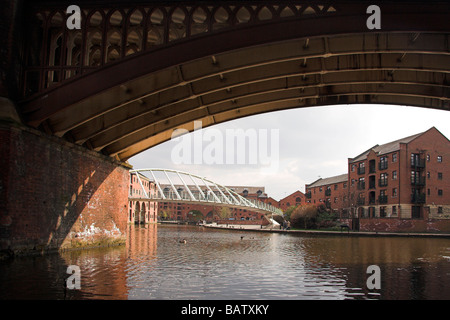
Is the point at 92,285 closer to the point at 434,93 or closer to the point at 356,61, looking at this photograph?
the point at 356,61

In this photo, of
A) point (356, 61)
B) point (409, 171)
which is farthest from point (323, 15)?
point (409, 171)

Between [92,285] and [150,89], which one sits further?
[150,89]

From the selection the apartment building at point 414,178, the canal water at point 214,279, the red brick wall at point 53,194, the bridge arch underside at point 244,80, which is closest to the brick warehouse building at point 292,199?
the apartment building at point 414,178

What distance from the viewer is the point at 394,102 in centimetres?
2391

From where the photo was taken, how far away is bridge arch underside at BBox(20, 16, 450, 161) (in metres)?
16.1

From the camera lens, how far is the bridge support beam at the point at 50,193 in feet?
50.8

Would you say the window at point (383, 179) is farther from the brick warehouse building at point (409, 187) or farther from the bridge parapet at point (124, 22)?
the bridge parapet at point (124, 22)

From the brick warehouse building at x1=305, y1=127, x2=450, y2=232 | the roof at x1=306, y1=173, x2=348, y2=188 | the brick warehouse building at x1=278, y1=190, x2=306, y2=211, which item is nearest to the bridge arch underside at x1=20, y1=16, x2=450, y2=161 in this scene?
the brick warehouse building at x1=305, y1=127, x2=450, y2=232

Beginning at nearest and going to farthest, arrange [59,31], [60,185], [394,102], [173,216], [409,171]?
[59,31], [60,185], [394,102], [409,171], [173,216]

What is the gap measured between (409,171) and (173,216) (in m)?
117

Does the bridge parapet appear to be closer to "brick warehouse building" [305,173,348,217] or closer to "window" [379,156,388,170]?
"window" [379,156,388,170]

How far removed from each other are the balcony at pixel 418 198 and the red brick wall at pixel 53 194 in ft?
151
